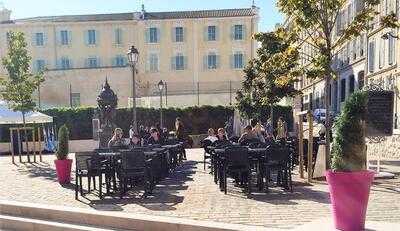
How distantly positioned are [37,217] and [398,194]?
6.96m

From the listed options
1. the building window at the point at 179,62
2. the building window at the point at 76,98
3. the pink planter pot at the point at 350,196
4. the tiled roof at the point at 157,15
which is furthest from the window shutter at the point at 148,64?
the pink planter pot at the point at 350,196

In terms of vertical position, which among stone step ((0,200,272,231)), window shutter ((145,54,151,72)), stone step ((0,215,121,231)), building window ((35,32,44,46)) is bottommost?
stone step ((0,215,121,231))

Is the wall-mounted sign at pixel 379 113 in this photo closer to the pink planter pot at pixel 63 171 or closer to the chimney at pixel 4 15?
the pink planter pot at pixel 63 171

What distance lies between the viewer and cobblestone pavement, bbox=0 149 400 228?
7.39m

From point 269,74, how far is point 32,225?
15521mm

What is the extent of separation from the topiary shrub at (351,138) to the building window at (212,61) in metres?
45.3

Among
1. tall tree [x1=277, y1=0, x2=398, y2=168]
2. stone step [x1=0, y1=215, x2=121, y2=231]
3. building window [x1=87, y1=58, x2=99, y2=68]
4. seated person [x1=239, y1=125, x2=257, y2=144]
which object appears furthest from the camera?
building window [x1=87, y1=58, x2=99, y2=68]

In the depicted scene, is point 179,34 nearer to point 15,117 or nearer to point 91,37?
point 91,37

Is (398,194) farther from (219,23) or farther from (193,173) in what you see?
(219,23)

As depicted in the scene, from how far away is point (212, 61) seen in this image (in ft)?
169

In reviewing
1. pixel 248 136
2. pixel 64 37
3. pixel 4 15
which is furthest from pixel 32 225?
pixel 4 15

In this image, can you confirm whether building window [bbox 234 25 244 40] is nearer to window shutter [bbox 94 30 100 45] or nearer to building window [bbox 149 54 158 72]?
building window [bbox 149 54 158 72]

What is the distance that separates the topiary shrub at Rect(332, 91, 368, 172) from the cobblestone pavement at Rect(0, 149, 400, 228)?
50.1 inches

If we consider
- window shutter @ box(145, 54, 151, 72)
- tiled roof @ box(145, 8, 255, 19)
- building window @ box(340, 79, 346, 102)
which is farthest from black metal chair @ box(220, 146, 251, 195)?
window shutter @ box(145, 54, 151, 72)
